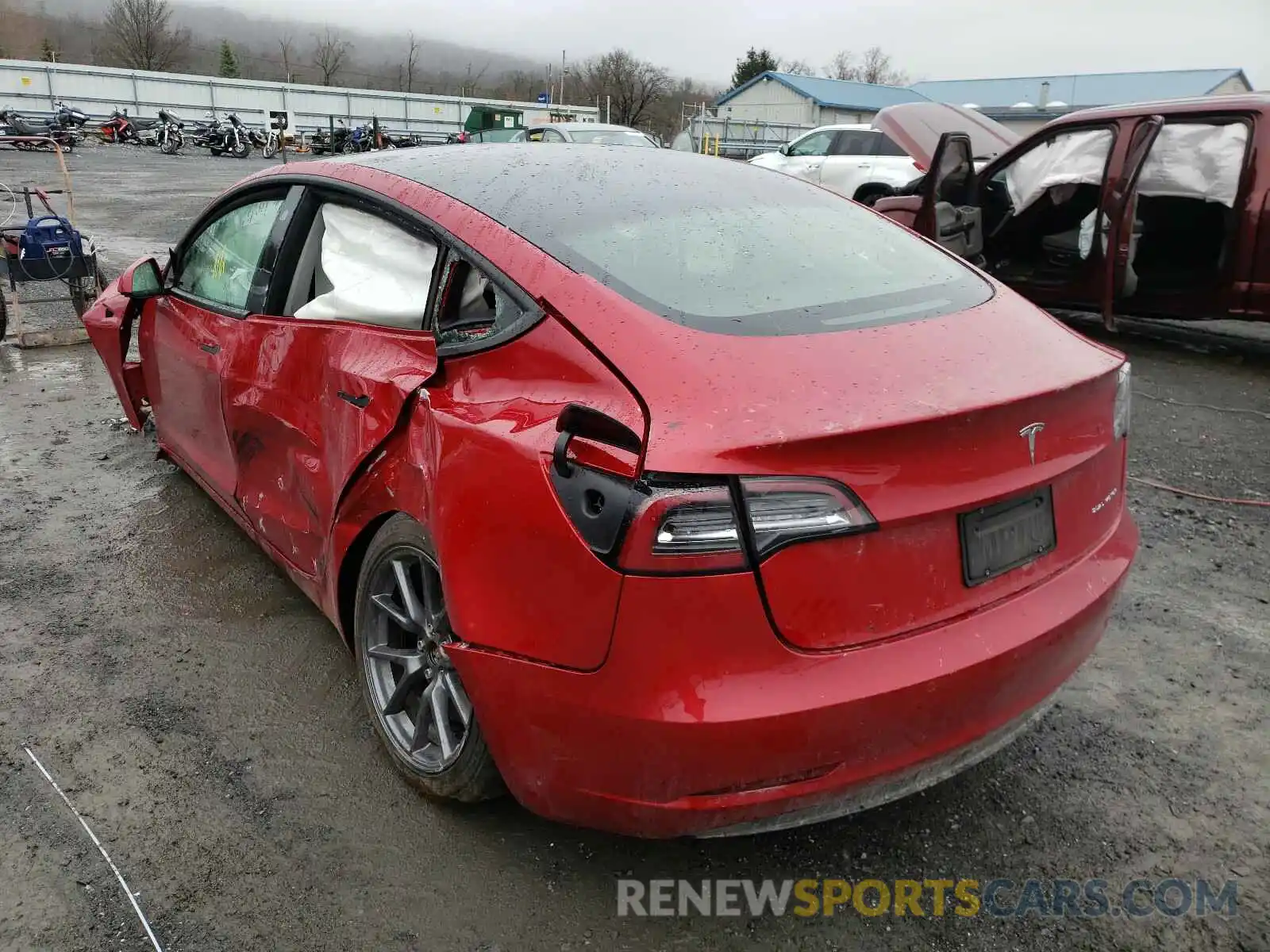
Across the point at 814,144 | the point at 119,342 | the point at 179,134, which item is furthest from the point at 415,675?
the point at 179,134

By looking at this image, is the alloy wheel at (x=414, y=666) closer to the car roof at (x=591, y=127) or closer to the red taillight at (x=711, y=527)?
the red taillight at (x=711, y=527)

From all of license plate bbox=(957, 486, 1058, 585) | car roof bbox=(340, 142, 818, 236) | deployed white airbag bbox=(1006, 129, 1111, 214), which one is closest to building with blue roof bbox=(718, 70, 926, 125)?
deployed white airbag bbox=(1006, 129, 1111, 214)

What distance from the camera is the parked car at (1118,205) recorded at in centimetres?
643

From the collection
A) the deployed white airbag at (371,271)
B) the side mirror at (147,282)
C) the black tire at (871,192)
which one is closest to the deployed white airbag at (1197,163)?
the black tire at (871,192)

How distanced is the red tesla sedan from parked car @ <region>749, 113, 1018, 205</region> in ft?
32.3

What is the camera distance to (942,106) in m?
8.55

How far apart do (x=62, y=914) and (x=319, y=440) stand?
1.28 metres

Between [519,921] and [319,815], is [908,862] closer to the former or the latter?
[519,921]

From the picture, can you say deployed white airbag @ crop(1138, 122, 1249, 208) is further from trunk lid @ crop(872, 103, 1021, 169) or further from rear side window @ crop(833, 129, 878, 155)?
rear side window @ crop(833, 129, 878, 155)

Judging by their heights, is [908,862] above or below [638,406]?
below

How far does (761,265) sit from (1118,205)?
203 inches

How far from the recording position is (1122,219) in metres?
6.44

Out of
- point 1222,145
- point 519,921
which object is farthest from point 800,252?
point 1222,145

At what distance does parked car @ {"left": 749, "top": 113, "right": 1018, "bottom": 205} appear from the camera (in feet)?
42.2
